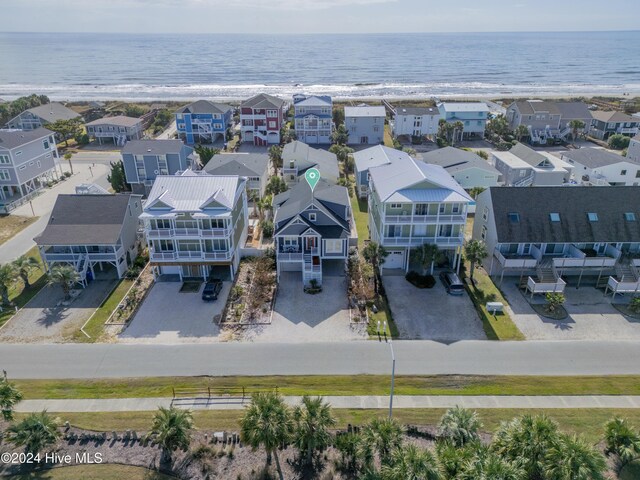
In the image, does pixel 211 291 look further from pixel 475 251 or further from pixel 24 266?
pixel 475 251

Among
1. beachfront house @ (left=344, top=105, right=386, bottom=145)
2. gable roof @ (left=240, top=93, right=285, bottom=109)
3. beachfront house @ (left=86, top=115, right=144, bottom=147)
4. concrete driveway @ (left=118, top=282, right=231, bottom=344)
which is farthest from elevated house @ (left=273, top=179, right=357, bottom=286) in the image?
beachfront house @ (left=86, top=115, right=144, bottom=147)

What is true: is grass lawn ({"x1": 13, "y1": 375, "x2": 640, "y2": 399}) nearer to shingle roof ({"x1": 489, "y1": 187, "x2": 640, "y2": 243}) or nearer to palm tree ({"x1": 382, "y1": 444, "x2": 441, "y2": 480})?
palm tree ({"x1": 382, "y1": 444, "x2": 441, "y2": 480})

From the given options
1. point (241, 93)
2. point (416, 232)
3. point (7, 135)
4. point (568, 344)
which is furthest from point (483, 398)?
point (241, 93)

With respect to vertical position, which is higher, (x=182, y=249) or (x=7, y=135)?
(x=7, y=135)

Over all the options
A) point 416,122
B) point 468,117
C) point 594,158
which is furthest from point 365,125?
point 594,158

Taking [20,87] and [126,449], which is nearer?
[126,449]

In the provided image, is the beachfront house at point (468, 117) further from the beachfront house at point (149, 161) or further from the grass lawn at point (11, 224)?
the grass lawn at point (11, 224)

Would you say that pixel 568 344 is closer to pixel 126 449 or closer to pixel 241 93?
pixel 126 449
